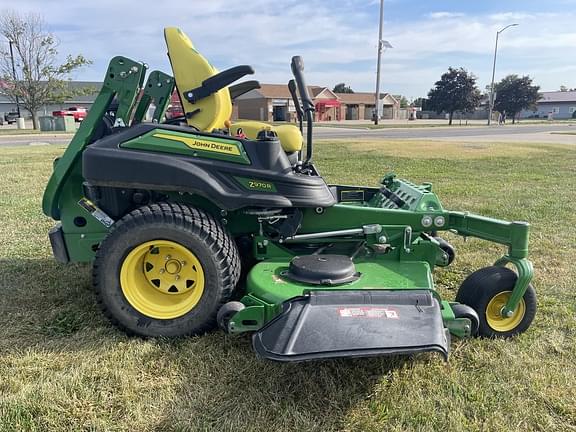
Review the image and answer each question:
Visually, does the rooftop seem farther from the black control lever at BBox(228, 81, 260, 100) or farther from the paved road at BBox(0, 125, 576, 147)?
the black control lever at BBox(228, 81, 260, 100)

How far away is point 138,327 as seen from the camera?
2777mm

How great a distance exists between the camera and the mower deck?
2.10 m

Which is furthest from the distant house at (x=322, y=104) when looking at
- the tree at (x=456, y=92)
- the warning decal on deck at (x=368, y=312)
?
the warning decal on deck at (x=368, y=312)

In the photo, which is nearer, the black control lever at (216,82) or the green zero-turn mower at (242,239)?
the green zero-turn mower at (242,239)

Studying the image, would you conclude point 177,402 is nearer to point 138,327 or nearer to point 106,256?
point 138,327

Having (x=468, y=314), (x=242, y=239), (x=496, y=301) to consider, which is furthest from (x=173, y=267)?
(x=496, y=301)

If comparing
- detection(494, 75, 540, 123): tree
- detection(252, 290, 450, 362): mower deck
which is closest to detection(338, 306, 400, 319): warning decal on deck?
detection(252, 290, 450, 362): mower deck

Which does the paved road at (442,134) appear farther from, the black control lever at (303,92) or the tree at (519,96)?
the tree at (519,96)

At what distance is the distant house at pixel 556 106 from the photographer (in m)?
85.0

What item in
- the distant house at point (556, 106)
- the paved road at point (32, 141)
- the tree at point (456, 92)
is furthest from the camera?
the distant house at point (556, 106)

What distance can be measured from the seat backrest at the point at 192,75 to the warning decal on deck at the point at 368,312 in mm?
1549

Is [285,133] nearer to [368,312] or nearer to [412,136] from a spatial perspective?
[368,312]

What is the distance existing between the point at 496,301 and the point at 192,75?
7.54ft

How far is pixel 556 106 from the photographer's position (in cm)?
8850
